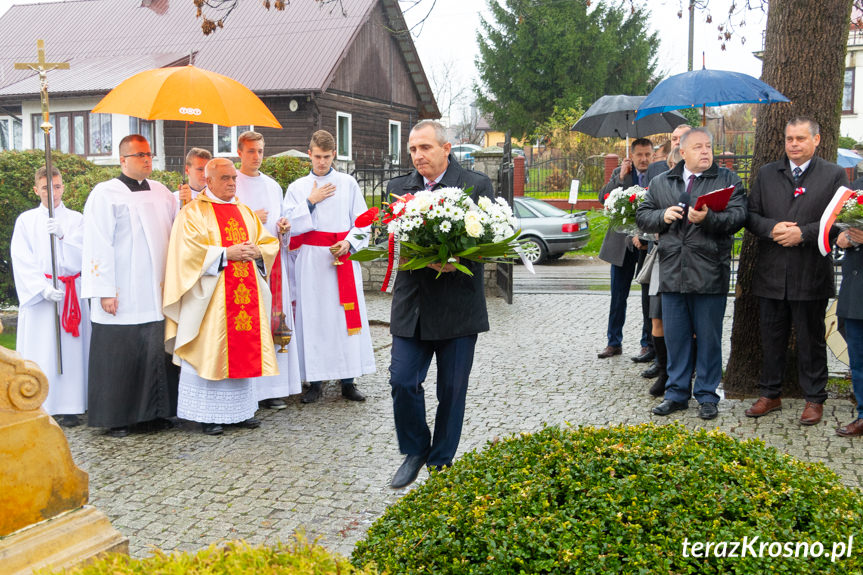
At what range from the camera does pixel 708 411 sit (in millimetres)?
6379

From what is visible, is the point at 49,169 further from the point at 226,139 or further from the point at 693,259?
the point at 226,139

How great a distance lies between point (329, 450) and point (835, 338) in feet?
15.0

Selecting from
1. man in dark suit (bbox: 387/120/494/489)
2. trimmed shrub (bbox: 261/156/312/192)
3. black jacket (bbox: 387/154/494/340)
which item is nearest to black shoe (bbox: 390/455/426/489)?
man in dark suit (bbox: 387/120/494/489)

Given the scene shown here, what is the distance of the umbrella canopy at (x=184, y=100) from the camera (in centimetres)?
591

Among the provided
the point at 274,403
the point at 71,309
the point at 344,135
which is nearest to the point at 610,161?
the point at 344,135

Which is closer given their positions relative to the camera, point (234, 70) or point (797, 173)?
point (797, 173)

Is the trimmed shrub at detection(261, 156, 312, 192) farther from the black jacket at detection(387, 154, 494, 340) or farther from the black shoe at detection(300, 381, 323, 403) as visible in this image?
the black jacket at detection(387, 154, 494, 340)

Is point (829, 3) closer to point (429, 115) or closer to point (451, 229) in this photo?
point (451, 229)

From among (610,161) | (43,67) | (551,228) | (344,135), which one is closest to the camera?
(43,67)

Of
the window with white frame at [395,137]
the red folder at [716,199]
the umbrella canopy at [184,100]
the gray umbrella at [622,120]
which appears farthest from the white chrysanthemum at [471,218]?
the window with white frame at [395,137]

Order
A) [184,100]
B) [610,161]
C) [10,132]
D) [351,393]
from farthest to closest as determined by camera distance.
→ [10,132] < [610,161] < [351,393] < [184,100]

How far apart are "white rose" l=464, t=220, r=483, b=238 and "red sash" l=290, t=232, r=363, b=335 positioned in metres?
3.14

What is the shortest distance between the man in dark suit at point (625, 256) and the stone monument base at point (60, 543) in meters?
5.81

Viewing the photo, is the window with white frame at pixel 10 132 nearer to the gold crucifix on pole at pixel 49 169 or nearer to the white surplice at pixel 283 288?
the white surplice at pixel 283 288
